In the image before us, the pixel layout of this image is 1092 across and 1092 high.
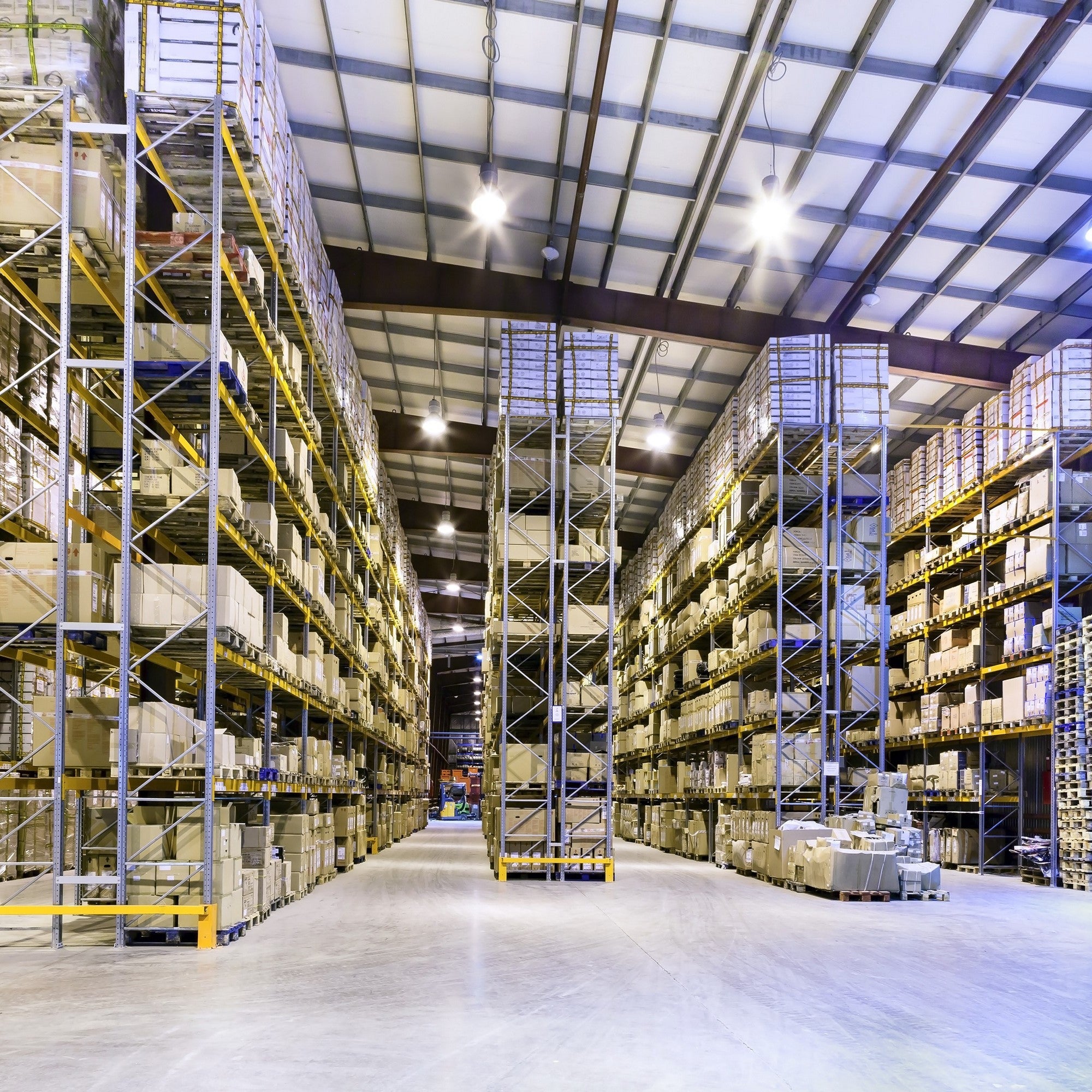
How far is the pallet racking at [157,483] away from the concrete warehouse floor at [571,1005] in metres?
1.23

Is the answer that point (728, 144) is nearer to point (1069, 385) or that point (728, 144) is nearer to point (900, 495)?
point (1069, 385)

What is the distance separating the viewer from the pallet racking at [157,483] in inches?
311

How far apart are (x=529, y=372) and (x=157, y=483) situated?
288 inches

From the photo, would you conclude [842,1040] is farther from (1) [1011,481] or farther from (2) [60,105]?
(1) [1011,481]

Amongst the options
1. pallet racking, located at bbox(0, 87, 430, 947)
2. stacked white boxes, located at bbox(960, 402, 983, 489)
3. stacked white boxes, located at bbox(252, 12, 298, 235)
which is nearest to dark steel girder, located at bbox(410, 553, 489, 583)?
stacked white boxes, located at bbox(960, 402, 983, 489)

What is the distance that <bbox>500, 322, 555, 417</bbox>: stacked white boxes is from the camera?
15047 mm

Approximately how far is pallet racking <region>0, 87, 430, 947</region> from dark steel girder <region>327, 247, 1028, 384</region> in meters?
2.93

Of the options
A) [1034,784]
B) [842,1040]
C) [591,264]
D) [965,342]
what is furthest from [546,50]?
[1034,784]

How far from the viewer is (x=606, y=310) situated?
1653 centimetres

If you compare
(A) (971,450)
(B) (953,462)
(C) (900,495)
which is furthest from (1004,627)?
(C) (900,495)

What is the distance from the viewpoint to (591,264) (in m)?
16.6

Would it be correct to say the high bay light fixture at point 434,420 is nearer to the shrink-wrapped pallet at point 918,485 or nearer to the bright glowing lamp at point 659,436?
the bright glowing lamp at point 659,436

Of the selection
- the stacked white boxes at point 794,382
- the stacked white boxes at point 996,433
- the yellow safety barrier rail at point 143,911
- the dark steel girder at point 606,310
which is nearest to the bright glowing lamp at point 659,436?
the dark steel girder at point 606,310

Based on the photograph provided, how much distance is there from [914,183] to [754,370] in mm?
3460
